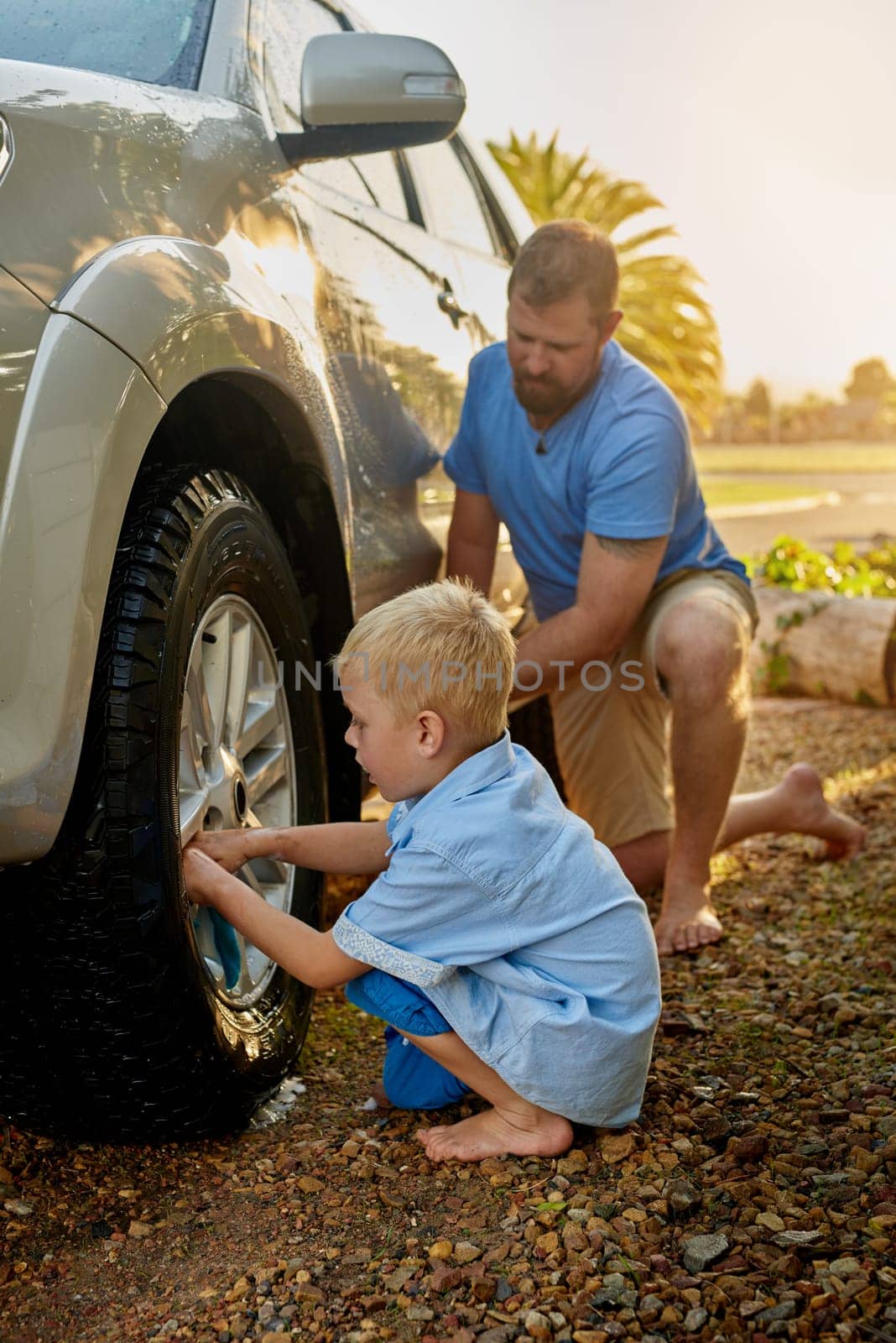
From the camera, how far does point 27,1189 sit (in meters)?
1.82

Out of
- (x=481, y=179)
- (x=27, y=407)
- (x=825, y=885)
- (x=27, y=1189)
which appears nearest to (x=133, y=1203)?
(x=27, y=1189)

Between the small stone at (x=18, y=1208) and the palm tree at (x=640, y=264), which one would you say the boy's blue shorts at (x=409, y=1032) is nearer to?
the small stone at (x=18, y=1208)

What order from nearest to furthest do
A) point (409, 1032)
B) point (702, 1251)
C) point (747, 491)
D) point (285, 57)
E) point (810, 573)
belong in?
point (702, 1251)
point (409, 1032)
point (285, 57)
point (810, 573)
point (747, 491)

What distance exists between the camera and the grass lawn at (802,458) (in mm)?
38906

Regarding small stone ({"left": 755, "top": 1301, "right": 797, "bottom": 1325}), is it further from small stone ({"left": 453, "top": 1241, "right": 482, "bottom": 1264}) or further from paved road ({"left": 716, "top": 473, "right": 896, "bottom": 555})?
paved road ({"left": 716, "top": 473, "right": 896, "bottom": 555})

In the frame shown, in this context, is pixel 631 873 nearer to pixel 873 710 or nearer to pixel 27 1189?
pixel 27 1189

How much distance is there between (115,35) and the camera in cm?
210

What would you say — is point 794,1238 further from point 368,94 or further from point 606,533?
point 368,94

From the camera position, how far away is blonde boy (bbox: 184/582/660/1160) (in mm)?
1815

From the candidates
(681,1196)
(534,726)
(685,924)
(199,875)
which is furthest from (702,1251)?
(534,726)

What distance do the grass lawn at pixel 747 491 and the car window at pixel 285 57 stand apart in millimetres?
24540

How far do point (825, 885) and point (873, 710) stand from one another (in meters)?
2.63

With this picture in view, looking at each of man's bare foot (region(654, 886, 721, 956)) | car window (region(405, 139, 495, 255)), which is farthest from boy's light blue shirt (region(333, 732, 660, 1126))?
car window (region(405, 139, 495, 255))

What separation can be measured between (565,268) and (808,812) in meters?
1.55
